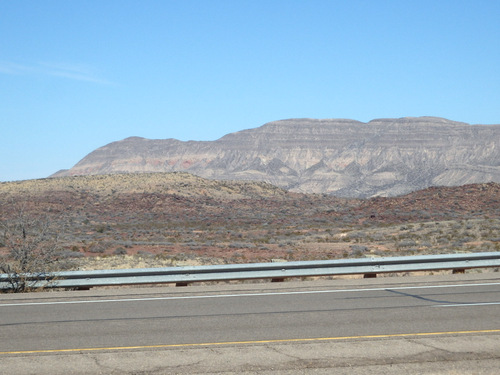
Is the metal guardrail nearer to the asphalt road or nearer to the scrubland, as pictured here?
the asphalt road

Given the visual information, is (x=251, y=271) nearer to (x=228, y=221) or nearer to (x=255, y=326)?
(x=255, y=326)

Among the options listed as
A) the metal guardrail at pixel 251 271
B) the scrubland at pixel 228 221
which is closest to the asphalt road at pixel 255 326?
the metal guardrail at pixel 251 271

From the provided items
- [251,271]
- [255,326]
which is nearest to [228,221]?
[251,271]

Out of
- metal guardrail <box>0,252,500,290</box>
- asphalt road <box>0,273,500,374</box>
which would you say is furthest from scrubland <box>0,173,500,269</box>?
asphalt road <box>0,273,500,374</box>

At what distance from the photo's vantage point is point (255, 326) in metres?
9.91

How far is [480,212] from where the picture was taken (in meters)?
54.1

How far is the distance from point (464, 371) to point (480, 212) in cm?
4981

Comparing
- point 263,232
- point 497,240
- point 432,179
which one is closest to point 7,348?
point 497,240

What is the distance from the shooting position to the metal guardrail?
1373 cm

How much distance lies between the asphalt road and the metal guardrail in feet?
0.94

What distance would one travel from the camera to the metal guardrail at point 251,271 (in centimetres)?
1373

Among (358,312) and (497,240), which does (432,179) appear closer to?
(497,240)

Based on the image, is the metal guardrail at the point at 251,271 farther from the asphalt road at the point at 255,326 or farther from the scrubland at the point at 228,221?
the scrubland at the point at 228,221

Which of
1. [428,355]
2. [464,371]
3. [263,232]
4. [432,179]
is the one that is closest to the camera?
[464,371]
